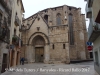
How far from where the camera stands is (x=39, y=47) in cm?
2331

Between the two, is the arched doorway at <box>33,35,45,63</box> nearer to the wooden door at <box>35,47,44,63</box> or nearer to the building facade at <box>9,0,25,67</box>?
the wooden door at <box>35,47,44,63</box>

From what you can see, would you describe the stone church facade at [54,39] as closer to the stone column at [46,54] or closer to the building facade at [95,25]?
the stone column at [46,54]

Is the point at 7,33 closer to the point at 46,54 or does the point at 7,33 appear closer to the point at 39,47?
the point at 46,54

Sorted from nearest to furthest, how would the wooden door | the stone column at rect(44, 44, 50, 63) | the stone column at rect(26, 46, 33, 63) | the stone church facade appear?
the stone church facade
the stone column at rect(44, 44, 50, 63)
the stone column at rect(26, 46, 33, 63)
the wooden door

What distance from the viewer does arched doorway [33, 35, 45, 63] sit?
2283 centimetres

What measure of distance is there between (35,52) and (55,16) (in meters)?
11.8

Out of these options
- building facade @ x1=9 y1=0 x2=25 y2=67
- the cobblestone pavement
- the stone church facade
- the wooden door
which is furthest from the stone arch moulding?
the cobblestone pavement

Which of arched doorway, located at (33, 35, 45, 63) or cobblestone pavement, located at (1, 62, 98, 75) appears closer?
cobblestone pavement, located at (1, 62, 98, 75)

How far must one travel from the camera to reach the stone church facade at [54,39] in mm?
20641

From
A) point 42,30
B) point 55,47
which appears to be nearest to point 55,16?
point 42,30

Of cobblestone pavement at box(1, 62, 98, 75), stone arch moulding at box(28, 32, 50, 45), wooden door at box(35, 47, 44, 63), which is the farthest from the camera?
wooden door at box(35, 47, 44, 63)

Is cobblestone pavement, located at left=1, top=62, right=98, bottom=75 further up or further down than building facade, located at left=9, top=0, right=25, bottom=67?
further down

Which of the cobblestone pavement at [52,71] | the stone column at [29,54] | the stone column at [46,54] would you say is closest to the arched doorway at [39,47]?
the stone column at [29,54]

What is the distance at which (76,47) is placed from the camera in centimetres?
2595
